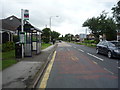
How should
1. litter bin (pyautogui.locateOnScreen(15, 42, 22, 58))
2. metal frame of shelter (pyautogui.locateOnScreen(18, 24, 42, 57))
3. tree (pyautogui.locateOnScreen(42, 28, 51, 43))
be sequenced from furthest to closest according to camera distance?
tree (pyautogui.locateOnScreen(42, 28, 51, 43))
metal frame of shelter (pyautogui.locateOnScreen(18, 24, 42, 57))
litter bin (pyautogui.locateOnScreen(15, 42, 22, 58))

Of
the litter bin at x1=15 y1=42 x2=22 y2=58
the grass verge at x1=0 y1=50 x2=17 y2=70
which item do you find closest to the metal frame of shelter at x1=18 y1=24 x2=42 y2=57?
the litter bin at x1=15 y1=42 x2=22 y2=58

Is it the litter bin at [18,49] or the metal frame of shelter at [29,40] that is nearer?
the litter bin at [18,49]

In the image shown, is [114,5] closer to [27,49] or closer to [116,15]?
[116,15]

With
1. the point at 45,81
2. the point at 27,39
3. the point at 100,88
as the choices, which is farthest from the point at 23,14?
the point at 100,88

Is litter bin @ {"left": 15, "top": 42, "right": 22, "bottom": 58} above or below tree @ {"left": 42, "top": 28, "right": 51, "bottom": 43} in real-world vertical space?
below

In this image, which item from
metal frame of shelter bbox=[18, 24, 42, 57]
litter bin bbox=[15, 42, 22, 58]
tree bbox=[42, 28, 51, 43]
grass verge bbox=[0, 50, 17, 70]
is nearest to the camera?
grass verge bbox=[0, 50, 17, 70]

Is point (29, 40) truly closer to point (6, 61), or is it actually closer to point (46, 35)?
point (6, 61)

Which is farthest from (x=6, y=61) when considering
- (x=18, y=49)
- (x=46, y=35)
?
(x=46, y=35)

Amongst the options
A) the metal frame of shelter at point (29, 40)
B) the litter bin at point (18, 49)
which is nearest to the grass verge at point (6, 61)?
the litter bin at point (18, 49)

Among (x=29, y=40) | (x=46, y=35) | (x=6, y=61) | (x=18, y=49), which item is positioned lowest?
(x=6, y=61)

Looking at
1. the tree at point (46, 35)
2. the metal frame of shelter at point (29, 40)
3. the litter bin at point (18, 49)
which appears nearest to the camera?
the litter bin at point (18, 49)

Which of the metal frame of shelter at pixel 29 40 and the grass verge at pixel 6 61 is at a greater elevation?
the metal frame of shelter at pixel 29 40

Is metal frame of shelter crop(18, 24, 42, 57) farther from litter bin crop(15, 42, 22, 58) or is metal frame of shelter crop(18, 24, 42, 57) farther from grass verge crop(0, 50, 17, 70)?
grass verge crop(0, 50, 17, 70)

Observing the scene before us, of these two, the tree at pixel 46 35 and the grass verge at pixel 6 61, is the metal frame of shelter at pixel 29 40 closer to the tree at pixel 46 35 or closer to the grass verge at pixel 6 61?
the grass verge at pixel 6 61
